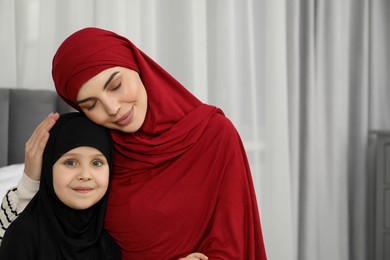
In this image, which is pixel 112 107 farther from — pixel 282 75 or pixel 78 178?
pixel 282 75

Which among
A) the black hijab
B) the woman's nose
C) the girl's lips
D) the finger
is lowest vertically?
the black hijab

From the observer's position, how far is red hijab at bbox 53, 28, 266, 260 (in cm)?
112

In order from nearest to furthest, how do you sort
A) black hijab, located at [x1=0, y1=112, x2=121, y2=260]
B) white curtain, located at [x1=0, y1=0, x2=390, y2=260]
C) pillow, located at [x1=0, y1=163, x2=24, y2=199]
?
black hijab, located at [x1=0, y1=112, x2=121, y2=260] < pillow, located at [x1=0, y1=163, x2=24, y2=199] < white curtain, located at [x1=0, y1=0, x2=390, y2=260]

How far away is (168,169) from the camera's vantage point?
1.16 metres

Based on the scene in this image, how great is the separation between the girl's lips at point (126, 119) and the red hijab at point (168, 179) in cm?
5

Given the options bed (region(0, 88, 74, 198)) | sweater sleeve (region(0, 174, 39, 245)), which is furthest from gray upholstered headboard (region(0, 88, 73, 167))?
sweater sleeve (region(0, 174, 39, 245))

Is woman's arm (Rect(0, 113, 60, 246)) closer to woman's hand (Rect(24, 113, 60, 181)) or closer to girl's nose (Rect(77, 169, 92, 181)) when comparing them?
woman's hand (Rect(24, 113, 60, 181))

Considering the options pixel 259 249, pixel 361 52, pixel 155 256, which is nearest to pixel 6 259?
pixel 155 256

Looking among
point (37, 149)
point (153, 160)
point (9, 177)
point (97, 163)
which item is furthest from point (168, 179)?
point (9, 177)

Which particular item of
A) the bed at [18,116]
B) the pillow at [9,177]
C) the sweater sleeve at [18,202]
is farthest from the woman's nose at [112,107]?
the bed at [18,116]

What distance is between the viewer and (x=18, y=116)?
2.02 meters

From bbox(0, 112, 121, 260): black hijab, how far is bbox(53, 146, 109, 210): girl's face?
1cm

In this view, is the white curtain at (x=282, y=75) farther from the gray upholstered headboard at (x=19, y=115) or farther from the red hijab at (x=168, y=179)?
the red hijab at (x=168, y=179)

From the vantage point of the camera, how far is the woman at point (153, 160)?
3.56ft
